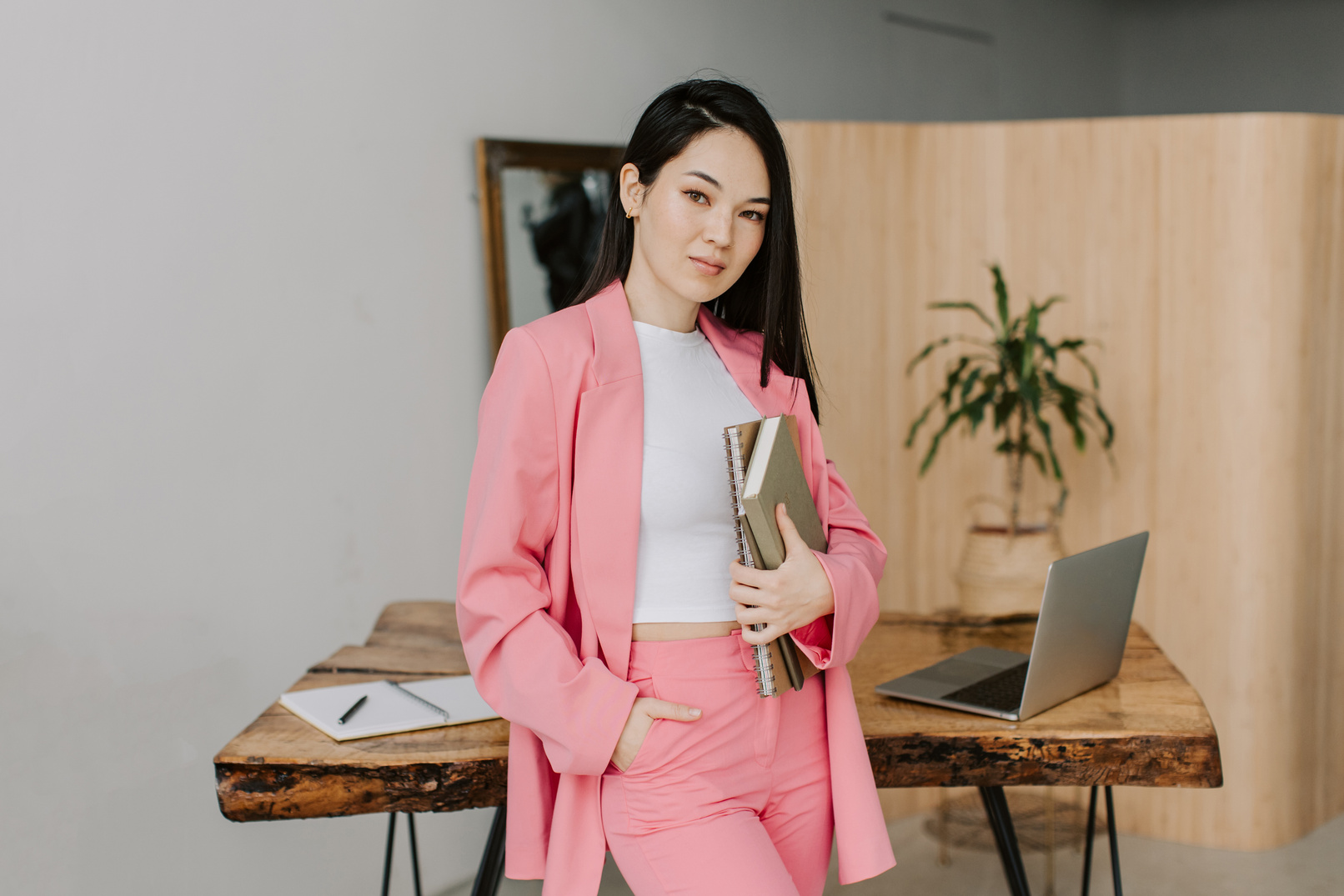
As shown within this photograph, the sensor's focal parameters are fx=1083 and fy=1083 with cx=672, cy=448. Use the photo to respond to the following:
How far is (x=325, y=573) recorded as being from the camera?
271 centimetres

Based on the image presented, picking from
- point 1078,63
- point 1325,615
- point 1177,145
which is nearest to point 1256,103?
point 1078,63

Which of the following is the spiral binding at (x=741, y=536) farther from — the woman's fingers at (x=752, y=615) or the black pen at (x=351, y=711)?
the black pen at (x=351, y=711)

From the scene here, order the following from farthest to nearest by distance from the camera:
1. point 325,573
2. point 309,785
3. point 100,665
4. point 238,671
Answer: point 325,573, point 238,671, point 100,665, point 309,785

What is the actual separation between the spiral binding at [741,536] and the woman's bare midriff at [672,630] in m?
0.06

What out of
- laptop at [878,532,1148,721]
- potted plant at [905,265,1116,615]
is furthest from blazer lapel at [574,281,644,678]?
potted plant at [905,265,1116,615]

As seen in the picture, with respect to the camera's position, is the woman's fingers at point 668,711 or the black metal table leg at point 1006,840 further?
the black metal table leg at point 1006,840

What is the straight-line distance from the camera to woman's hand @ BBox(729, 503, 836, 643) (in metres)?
1.27

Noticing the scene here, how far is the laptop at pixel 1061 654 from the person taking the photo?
1.64 meters

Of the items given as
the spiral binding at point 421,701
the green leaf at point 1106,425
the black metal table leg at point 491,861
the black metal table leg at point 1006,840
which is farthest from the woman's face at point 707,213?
the green leaf at point 1106,425

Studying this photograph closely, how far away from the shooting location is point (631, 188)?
142 cm

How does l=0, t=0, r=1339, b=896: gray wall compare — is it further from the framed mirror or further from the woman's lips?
the woman's lips

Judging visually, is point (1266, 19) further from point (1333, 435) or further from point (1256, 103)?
point (1333, 435)

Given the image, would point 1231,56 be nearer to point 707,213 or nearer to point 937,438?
point 937,438

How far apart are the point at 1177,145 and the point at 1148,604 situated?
1.31 metres
